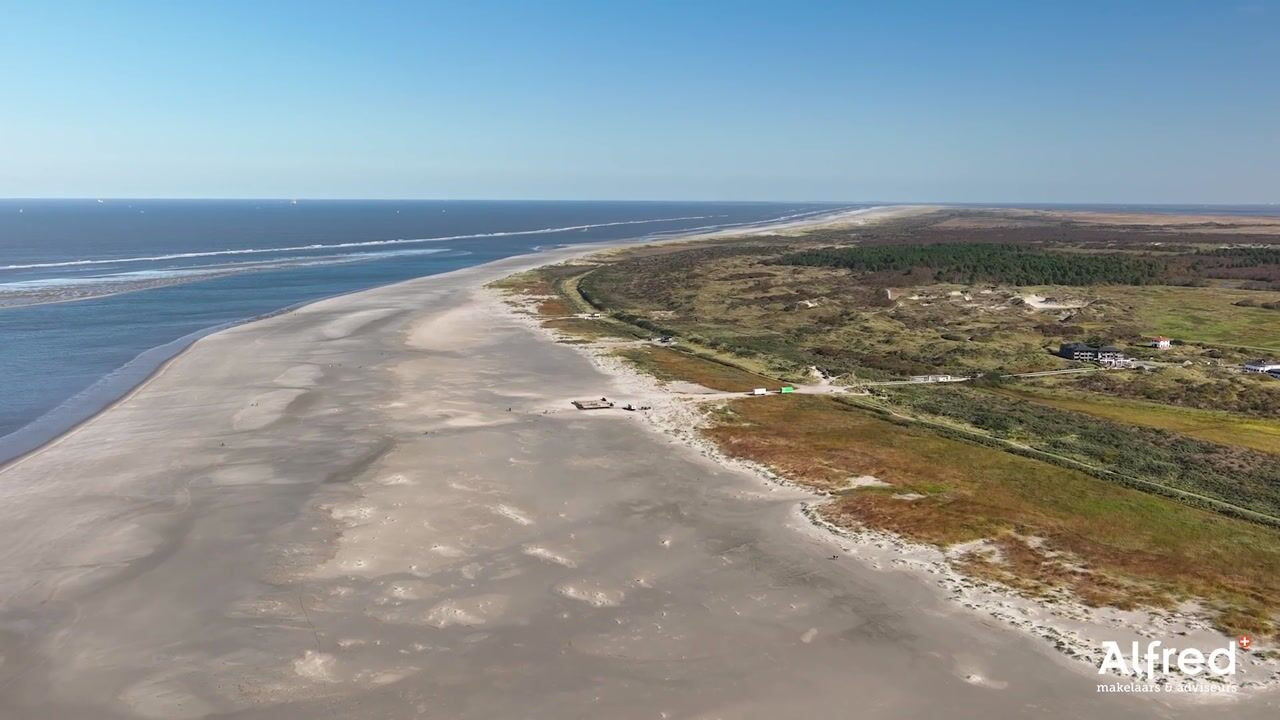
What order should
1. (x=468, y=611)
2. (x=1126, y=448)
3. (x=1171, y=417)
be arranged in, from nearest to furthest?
(x=468, y=611) < (x=1126, y=448) < (x=1171, y=417)

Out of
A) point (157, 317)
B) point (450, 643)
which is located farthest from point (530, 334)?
point (450, 643)

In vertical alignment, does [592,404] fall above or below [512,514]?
above

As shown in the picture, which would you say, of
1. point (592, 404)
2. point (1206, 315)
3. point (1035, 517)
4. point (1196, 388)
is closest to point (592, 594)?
point (1035, 517)

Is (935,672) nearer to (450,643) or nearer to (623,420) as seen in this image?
(450,643)

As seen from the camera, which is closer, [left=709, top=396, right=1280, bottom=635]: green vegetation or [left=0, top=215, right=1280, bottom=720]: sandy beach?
[left=0, top=215, right=1280, bottom=720]: sandy beach

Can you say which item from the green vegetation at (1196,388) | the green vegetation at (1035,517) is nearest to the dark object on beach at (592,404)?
the green vegetation at (1035,517)

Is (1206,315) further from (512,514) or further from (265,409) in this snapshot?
(265,409)

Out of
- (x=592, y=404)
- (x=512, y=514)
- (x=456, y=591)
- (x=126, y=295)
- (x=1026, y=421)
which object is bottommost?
(x=456, y=591)

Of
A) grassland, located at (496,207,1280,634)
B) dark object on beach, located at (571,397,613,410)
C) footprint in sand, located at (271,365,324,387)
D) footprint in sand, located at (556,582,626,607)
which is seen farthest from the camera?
footprint in sand, located at (271,365,324,387)

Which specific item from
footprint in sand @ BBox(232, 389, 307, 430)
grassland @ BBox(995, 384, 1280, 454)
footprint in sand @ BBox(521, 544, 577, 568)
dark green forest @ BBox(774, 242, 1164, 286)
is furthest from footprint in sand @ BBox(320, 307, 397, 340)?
dark green forest @ BBox(774, 242, 1164, 286)

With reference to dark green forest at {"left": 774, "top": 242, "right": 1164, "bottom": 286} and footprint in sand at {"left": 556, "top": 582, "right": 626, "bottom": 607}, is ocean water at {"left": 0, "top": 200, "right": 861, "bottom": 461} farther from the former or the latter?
dark green forest at {"left": 774, "top": 242, "right": 1164, "bottom": 286}
